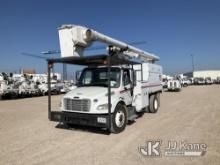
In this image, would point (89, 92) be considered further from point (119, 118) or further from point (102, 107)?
point (119, 118)

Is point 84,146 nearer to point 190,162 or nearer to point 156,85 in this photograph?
point 190,162

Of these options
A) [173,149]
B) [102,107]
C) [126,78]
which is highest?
[126,78]

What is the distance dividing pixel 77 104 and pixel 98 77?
1565mm

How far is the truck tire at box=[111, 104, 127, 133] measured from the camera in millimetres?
7370

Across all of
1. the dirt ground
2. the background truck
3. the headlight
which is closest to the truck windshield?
the background truck

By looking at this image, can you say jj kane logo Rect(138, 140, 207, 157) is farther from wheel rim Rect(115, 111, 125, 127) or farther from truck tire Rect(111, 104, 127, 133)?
wheel rim Rect(115, 111, 125, 127)

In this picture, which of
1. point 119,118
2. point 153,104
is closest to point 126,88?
point 119,118

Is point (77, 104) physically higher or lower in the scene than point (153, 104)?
higher

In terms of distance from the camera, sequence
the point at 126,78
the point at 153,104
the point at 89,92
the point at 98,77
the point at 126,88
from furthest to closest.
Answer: the point at 153,104 < the point at 126,78 < the point at 98,77 < the point at 126,88 < the point at 89,92

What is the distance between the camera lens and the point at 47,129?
27.2 feet

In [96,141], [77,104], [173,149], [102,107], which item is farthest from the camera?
[77,104]

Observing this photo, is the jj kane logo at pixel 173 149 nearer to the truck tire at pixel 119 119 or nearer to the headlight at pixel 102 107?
the truck tire at pixel 119 119

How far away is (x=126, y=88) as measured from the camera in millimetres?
8516

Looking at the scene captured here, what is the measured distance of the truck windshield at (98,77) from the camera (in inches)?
327
